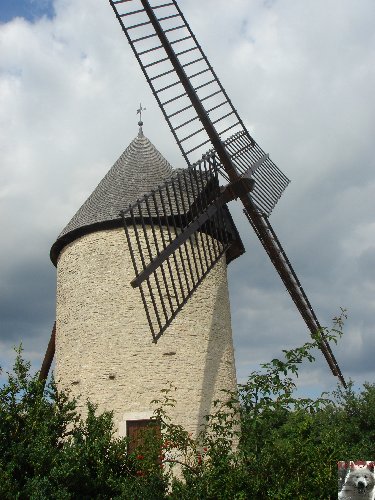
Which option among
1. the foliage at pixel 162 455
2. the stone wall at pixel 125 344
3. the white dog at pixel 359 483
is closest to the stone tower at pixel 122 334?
the stone wall at pixel 125 344

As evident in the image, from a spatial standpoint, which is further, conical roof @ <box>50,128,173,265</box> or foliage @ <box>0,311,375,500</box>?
conical roof @ <box>50,128,173,265</box>

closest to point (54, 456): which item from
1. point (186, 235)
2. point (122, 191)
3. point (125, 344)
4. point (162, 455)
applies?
point (162, 455)

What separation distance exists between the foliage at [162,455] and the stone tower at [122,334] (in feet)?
6.95

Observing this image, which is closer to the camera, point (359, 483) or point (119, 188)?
point (359, 483)

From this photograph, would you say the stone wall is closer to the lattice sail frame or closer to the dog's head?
the lattice sail frame

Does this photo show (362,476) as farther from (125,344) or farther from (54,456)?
(125,344)

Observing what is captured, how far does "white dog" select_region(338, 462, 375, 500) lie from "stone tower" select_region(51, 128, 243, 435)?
4330 mm

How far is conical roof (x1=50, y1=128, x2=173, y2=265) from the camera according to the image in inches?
A: 333

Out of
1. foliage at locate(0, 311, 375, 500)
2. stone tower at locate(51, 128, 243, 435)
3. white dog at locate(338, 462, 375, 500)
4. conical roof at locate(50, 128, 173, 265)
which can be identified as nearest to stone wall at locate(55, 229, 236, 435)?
stone tower at locate(51, 128, 243, 435)

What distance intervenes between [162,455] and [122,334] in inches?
105

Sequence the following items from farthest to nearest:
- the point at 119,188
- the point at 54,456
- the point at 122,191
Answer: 1. the point at 119,188
2. the point at 122,191
3. the point at 54,456

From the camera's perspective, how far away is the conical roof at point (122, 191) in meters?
8.46

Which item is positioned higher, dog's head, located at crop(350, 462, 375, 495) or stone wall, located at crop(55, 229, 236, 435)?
stone wall, located at crop(55, 229, 236, 435)

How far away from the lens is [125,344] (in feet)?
24.9
